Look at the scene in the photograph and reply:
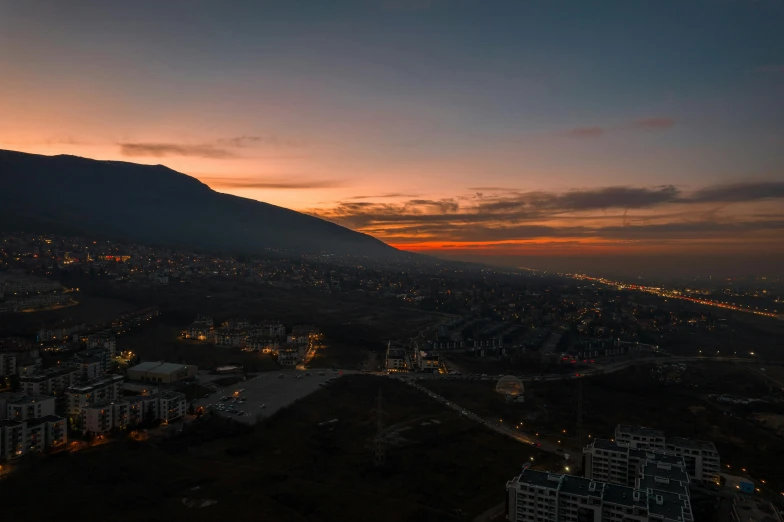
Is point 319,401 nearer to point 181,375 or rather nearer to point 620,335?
point 181,375

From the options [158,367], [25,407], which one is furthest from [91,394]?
[158,367]

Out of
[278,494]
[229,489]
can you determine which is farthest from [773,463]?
[229,489]

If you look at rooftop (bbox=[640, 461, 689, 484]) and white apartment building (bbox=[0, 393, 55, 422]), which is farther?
white apartment building (bbox=[0, 393, 55, 422])

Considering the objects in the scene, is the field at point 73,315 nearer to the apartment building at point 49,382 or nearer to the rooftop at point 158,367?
the rooftop at point 158,367

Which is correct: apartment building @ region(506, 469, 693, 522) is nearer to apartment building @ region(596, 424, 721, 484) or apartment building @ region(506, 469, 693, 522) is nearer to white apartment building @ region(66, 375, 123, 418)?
apartment building @ region(596, 424, 721, 484)

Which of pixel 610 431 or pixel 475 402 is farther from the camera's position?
pixel 475 402

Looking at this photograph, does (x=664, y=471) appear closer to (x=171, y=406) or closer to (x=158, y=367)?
(x=171, y=406)

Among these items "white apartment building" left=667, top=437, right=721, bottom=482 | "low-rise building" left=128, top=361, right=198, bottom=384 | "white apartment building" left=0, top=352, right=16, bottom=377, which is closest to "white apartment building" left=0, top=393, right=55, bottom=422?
"white apartment building" left=0, top=352, right=16, bottom=377
